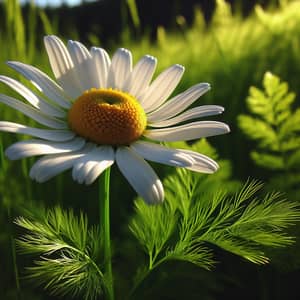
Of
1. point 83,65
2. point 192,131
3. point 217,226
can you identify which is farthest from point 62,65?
point 217,226

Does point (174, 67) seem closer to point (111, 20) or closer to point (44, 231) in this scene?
point (44, 231)

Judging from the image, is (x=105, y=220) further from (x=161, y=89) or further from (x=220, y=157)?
(x=220, y=157)

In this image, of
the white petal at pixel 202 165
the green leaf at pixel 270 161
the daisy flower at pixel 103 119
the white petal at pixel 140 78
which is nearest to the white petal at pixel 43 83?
the daisy flower at pixel 103 119

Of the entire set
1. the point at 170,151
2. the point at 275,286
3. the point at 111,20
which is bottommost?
the point at 275,286

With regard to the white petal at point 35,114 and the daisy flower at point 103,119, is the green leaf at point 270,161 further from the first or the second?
the white petal at point 35,114

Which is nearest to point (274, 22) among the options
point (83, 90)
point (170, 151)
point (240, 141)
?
point (240, 141)
